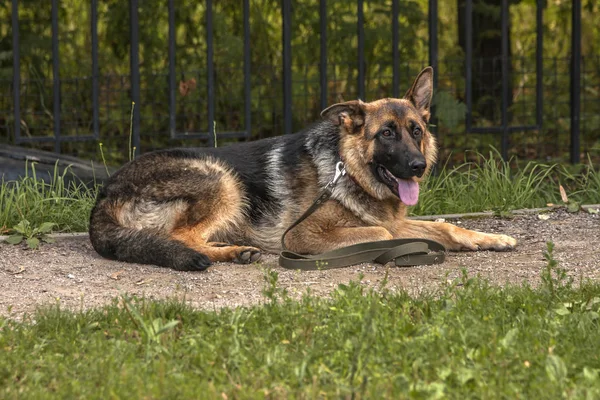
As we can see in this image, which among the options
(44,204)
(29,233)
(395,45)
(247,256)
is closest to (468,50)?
(395,45)

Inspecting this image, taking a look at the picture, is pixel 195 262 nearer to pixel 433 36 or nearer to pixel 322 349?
pixel 322 349

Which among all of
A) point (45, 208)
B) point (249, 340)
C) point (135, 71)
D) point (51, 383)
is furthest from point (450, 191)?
point (51, 383)

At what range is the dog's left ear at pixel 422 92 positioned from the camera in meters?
6.36

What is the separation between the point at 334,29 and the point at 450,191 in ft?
8.17

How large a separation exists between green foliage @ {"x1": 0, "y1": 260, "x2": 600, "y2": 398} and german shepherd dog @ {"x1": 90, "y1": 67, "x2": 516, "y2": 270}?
5.04ft

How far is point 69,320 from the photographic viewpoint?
437 centimetres

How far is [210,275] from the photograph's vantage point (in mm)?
5641

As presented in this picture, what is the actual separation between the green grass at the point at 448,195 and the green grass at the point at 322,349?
241 cm

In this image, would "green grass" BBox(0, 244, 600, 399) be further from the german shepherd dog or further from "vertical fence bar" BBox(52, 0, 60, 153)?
"vertical fence bar" BBox(52, 0, 60, 153)

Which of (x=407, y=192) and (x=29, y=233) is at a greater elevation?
(x=407, y=192)

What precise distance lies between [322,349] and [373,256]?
2.14m

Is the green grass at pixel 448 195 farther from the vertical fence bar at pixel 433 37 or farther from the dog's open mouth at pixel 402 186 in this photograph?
the dog's open mouth at pixel 402 186

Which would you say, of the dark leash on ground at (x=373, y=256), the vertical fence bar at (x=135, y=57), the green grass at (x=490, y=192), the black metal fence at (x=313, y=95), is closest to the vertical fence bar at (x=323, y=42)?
the black metal fence at (x=313, y=95)

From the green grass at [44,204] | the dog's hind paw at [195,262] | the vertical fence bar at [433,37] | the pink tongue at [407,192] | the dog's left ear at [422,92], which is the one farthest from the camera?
the vertical fence bar at [433,37]
